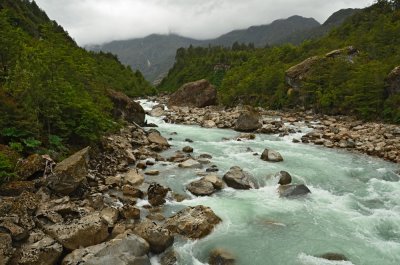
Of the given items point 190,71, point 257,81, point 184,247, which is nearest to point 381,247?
point 184,247

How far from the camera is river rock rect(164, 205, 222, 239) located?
13.8 metres

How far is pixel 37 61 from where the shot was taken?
63.0 feet

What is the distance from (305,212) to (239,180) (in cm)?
422

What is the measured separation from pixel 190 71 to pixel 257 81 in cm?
6154

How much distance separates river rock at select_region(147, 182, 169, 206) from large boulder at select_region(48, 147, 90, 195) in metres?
3.20

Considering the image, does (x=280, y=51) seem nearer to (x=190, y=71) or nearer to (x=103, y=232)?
(x=190, y=71)

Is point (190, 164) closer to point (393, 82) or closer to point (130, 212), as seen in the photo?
point (130, 212)

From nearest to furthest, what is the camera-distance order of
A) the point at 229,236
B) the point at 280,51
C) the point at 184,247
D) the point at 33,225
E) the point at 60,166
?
the point at 33,225
the point at 184,247
the point at 229,236
the point at 60,166
the point at 280,51

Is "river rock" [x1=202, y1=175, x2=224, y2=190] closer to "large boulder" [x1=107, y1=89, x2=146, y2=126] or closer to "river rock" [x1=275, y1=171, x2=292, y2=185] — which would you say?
"river rock" [x1=275, y1=171, x2=292, y2=185]

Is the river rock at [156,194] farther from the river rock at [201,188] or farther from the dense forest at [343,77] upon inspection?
the dense forest at [343,77]

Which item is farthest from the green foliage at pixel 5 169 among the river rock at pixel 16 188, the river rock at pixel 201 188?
the river rock at pixel 201 188

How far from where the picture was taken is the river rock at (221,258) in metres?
12.1

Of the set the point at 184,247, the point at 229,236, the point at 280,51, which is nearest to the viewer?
the point at 184,247

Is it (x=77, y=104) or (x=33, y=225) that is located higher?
(x=77, y=104)
